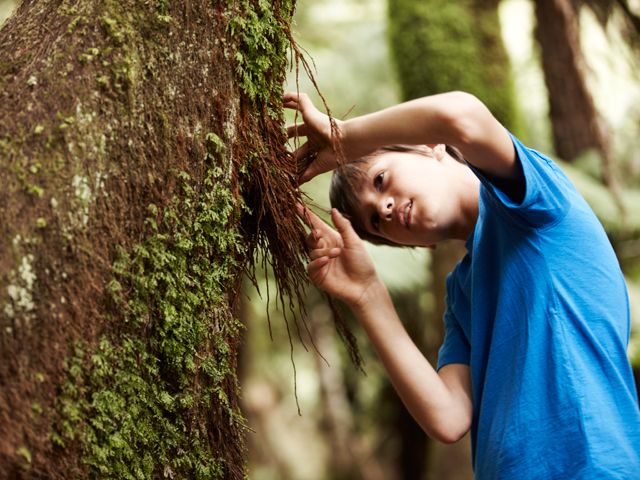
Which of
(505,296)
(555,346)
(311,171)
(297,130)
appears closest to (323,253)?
(311,171)

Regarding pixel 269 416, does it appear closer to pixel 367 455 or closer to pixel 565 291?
pixel 367 455

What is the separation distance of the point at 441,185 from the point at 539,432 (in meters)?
0.63

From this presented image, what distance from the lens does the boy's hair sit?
53.4 inches

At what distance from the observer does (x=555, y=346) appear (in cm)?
103

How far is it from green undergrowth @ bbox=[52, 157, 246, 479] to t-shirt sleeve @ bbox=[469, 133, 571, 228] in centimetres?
54

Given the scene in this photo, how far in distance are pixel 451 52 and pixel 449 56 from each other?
0.03 m

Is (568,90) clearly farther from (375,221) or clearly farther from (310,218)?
(310,218)

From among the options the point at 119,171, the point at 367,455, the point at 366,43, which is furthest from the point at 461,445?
the point at 366,43

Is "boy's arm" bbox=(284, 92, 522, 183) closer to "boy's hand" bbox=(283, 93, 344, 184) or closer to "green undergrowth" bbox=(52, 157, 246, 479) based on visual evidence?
"boy's hand" bbox=(283, 93, 344, 184)

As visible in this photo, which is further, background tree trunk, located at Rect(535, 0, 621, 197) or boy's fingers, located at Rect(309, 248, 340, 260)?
background tree trunk, located at Rect(535, 0, 621, 197)

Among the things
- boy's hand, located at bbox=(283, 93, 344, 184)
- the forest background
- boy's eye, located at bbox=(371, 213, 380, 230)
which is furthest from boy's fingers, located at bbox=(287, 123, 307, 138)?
the forest background

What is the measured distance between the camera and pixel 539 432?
3.39 feet

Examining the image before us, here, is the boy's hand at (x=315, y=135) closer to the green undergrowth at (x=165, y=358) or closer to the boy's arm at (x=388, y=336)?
the boy's arm at (x=388, y=336)

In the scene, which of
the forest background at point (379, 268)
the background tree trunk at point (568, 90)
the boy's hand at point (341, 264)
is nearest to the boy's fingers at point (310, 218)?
the boy's hand at point (341, 264)
